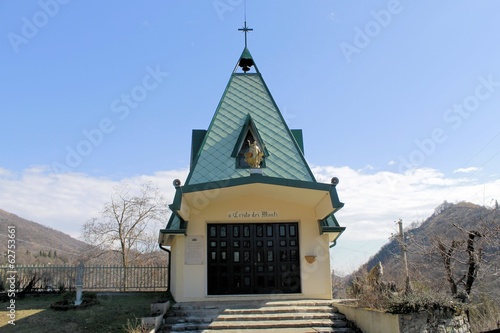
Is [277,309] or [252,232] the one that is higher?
[252,232]

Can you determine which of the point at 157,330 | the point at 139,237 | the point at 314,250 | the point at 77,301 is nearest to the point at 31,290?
the point at 77,301

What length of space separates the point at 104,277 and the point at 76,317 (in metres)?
6.73

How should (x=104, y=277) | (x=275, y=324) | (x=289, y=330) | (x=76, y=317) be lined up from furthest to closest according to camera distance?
(x=104, y=277), (x=76, y=317), (x=275, y=324), (x=289, y=330)

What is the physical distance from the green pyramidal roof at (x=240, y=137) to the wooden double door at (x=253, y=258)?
72.7 inches

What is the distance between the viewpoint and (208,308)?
39.4ft

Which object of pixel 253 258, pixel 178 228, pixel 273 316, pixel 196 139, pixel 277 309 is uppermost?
pixel 196 139

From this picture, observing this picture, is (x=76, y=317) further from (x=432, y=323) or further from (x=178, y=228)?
(x=432, y=323)

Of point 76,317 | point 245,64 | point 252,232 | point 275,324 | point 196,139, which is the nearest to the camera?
point 275,324

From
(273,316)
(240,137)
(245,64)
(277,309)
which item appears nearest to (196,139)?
(240,137)

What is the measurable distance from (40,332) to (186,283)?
440 centimetres

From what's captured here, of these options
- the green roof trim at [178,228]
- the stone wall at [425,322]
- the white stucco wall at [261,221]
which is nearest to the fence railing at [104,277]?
the white stucco wall at [261,221]

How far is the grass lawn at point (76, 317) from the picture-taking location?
10570mm

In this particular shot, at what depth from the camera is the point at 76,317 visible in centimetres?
1141

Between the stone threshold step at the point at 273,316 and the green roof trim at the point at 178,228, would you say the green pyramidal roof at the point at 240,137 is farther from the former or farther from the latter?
the stone threshold step at the point at 273,316
